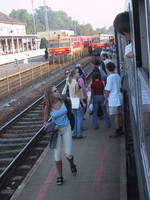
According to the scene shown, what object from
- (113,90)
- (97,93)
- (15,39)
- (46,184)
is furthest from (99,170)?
(15,39)

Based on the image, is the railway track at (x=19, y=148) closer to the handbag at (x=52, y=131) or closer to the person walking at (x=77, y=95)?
the person walking at (x=77, y=95)

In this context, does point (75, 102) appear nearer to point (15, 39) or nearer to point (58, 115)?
point (58, 115)

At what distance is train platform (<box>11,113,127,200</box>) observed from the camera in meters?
5.24

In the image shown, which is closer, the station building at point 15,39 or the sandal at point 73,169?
the sandal at point 73,169

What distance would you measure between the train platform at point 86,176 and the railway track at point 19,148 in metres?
0.37

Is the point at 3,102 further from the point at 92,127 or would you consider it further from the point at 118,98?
the point at 118,98

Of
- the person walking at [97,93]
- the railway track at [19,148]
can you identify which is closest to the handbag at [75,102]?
the person walking at [97,93]

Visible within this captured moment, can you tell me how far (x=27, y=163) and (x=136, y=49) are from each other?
4.95 m

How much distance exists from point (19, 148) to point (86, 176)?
108 inches

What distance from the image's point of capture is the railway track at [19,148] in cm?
634

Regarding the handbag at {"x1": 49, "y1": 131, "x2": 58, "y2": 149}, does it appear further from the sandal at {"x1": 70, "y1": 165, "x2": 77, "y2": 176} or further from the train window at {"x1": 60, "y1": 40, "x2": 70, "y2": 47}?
the train window at {"x1": 60, "y1": 40, "x2": 70, "y2": 47}

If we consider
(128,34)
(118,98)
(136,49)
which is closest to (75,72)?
(118,98)

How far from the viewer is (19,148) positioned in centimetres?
822

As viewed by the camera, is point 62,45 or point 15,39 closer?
point 62,45
